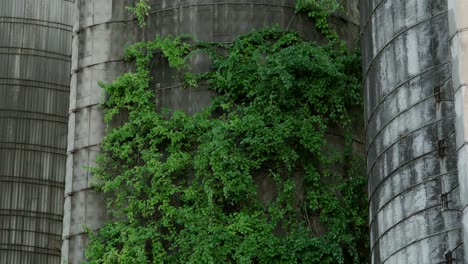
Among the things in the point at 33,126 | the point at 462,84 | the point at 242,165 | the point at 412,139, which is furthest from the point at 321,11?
the point at 33,126

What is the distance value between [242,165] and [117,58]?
5.62 metres

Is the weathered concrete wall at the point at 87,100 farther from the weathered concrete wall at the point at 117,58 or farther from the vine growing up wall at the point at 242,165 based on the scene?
the vine growing up wall at the point at 242,165

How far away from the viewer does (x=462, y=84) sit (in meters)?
20.8

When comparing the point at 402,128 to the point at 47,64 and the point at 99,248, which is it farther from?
the point at 47,64

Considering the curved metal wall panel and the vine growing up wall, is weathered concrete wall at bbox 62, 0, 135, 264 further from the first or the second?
the curved metal wall panel

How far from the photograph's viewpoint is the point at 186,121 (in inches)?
1264

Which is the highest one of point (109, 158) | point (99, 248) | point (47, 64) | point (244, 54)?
point (47, 64)

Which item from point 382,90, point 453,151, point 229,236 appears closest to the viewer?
point 453,151

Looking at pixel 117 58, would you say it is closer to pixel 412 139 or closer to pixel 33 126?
pixel 412 139

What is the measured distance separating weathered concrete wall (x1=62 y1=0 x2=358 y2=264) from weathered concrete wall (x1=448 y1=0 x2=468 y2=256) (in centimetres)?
1221

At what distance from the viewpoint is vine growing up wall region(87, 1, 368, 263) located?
3059cm

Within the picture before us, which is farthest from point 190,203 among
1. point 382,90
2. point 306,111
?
point 382,90

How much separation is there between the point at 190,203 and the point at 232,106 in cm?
287

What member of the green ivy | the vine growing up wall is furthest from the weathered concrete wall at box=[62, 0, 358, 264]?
the vine growing up wall
